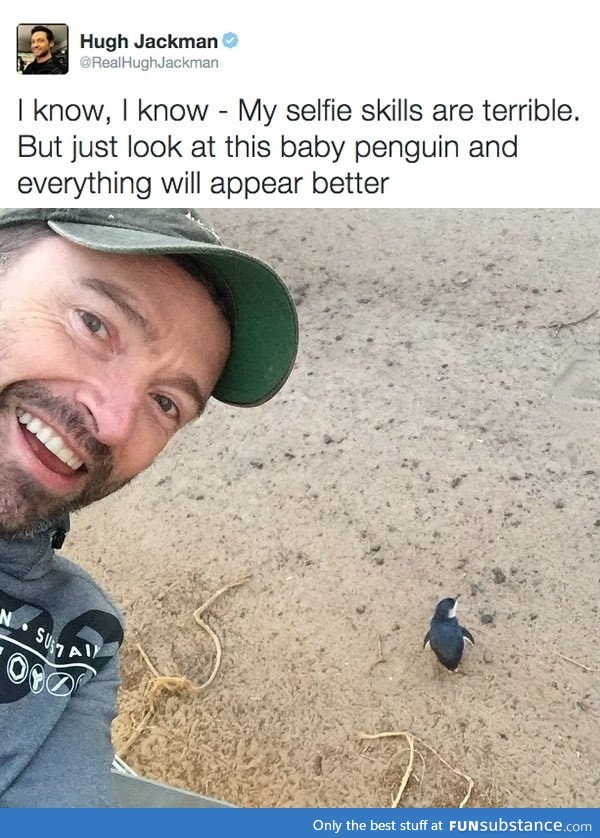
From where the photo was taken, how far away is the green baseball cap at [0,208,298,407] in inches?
18.9

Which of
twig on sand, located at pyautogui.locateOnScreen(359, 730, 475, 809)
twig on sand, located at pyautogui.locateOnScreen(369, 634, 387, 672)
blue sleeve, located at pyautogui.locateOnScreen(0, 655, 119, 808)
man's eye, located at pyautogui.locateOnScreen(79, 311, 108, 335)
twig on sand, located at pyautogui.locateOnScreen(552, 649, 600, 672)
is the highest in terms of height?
man's eye, located at pyautogui.locateOnScreen(79, 311, 108, 335)

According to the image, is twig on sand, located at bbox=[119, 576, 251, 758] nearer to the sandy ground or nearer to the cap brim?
the sandy ground

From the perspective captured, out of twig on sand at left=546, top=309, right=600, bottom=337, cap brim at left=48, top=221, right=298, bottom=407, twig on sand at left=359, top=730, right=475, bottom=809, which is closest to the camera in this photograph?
cap brim at left=48, top=221, right=298, bottom=407

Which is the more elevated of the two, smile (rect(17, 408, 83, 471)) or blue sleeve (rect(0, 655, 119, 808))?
smile (rect(17, 408, 83, 471))

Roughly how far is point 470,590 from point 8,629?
512 mm
